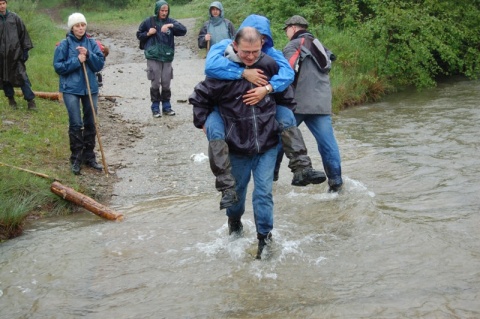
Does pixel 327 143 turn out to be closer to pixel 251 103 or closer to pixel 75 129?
pixel 251 103

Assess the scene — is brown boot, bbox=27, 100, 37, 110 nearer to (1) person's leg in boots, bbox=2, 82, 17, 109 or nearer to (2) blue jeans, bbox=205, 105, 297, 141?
(1) person's leg in boots, bbox=2, 82, 17, 109

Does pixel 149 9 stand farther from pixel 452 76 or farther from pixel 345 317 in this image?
pixel 345 317

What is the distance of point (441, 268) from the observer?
5387 millimetres

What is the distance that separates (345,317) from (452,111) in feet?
28.2

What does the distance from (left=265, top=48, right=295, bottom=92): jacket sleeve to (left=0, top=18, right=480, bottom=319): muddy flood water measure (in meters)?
1.48

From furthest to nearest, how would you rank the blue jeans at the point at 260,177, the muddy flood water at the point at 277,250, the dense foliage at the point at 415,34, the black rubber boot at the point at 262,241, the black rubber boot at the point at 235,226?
1. the dense foliage at the point at 415,34
2. the black rubber boot at the point at 235,226
3. the black rubber boot at the point at 262,241
4. the blue jeans at the point at 260,177
5. the muddy flood water at the point at 277,250

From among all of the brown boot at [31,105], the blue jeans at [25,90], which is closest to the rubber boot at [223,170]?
the blue jeans at [25,90]

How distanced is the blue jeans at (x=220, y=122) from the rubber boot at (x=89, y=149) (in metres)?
3.70

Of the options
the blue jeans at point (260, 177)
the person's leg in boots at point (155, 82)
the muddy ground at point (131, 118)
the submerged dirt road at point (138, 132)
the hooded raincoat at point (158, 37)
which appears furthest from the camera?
the person's leg in boots at point (155, 82)

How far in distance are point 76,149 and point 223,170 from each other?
150 inches

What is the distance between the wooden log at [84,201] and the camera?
7062 mm

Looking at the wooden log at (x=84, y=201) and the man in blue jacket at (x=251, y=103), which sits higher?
the man in blue jacket at (x=251, y=103)

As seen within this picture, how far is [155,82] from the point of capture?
1195 centimetres

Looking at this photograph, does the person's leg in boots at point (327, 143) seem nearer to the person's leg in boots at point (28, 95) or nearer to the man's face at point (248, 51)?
the man's face at point (248, 51)
